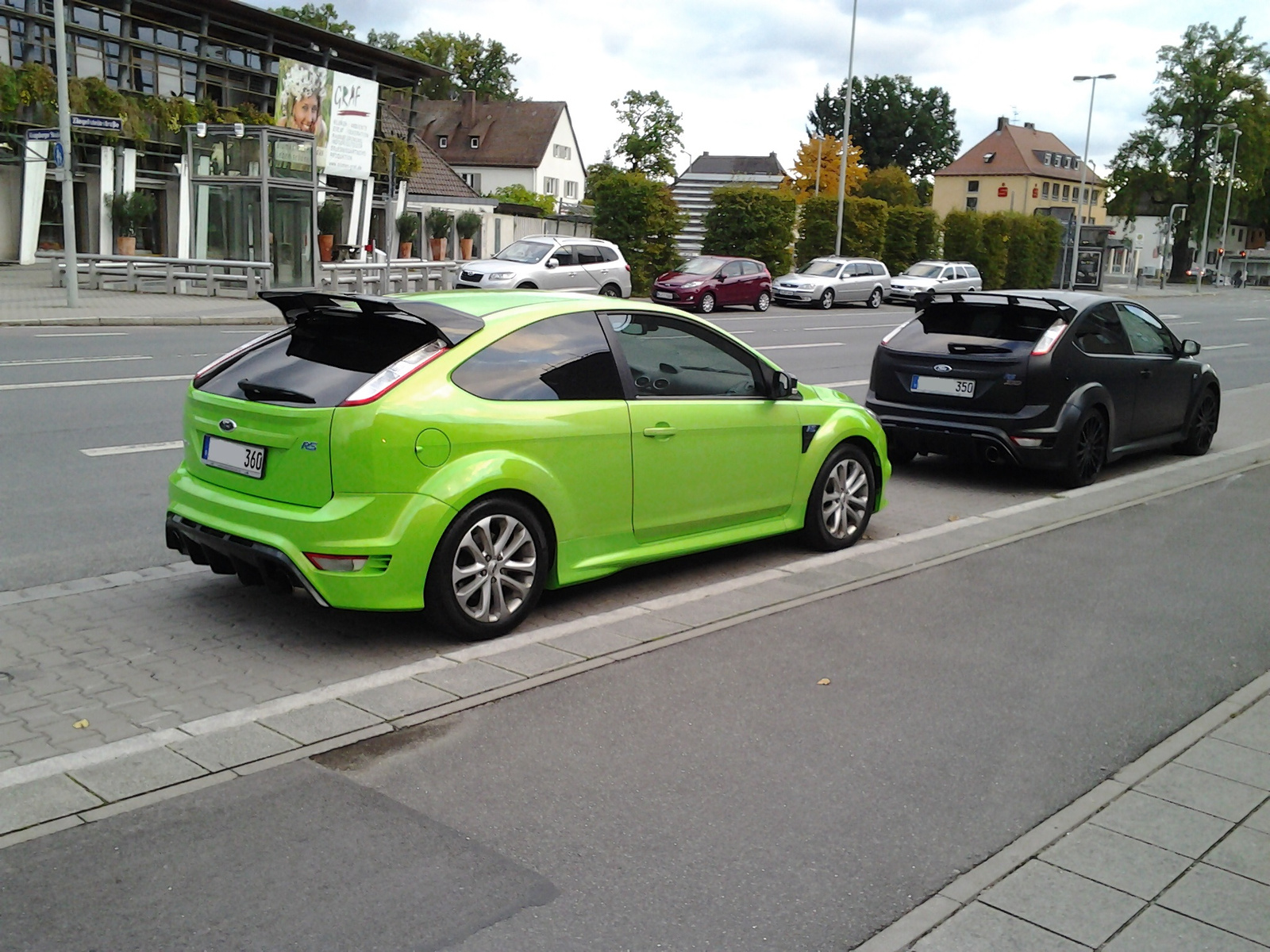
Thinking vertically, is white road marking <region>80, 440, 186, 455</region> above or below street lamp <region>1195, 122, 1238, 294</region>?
below

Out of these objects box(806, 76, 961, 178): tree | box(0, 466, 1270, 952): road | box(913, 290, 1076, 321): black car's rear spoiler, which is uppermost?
box(806, 76, 961, 178): tree

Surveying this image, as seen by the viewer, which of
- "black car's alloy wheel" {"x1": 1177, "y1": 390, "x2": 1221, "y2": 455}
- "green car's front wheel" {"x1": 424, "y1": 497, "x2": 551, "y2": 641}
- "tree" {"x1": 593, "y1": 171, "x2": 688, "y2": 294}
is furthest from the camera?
"tree" {"x1": 593, "y1": 171, "x2": 688, "y2": 294}

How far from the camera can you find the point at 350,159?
4769cm

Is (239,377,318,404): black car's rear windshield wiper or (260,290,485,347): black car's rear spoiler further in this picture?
(260,290,485,347): black car's rear spoiler

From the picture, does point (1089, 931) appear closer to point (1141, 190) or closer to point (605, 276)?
point (605, 276)

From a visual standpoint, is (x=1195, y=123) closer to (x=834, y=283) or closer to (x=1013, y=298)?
(x=834, y=283)

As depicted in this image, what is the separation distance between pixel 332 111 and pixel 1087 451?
138 feet

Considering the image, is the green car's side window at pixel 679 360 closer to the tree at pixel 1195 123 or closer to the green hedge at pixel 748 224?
the green hedge at pixel 748 224

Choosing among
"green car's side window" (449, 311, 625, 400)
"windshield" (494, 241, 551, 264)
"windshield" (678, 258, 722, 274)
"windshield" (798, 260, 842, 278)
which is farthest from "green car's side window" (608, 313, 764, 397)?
"windshield" (798, 260, 842, 278)

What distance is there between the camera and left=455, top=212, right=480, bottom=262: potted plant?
56.3 m

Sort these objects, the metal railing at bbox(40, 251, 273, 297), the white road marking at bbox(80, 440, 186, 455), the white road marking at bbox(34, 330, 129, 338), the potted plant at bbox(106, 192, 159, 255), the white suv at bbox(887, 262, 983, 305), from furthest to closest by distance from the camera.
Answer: the white suv at bbox(887, 262, 983, 305)
the potted plant at bbox(106, 192, 159, 255)
the metal railing at bbox(40, 251, 273, 297)
the white road marking at bbox(34, 330, 129, 338)
the white road marking at bbox(80, 440, 186, 455)

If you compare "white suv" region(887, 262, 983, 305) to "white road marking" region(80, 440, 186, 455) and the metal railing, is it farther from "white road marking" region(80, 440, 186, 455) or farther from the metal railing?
"white road marking" region(80, 440, 186, 455)

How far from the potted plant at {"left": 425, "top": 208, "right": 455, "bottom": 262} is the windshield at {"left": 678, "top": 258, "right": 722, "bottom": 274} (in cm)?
2299

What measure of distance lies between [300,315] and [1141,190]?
105826 millimetres
